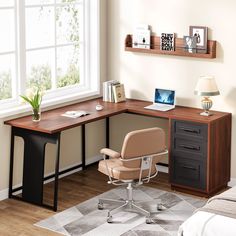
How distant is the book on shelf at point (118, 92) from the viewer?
671 centimetres

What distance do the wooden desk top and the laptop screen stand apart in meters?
0.10

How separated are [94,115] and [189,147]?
3.07ft

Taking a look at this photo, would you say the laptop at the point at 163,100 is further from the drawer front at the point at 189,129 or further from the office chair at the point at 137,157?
the office chair at the point at 137,157

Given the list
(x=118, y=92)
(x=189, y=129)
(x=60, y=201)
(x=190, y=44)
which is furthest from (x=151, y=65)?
(x=60, y=201)

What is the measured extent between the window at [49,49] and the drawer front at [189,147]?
4.01 ft

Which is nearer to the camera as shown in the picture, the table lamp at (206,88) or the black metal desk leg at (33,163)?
the black metal desk leg at (33,163)

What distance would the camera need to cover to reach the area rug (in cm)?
529

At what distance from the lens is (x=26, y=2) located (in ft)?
20.1

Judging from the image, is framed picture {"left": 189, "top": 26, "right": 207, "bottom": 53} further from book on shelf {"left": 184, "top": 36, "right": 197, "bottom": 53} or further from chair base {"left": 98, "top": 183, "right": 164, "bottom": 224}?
chair base {"left": 98, "top": 183, "right": 164, "bottom": 224}

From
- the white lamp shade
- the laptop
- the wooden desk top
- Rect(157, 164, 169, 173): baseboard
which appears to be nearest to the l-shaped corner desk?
the wooden desk top

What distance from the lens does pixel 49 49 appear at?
255 inches

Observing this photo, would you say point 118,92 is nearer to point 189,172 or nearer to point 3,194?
point 189,172

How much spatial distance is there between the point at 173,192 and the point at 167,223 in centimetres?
80

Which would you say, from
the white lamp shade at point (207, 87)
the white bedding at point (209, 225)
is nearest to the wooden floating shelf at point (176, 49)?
the white lamp shade at point (207, 87)
